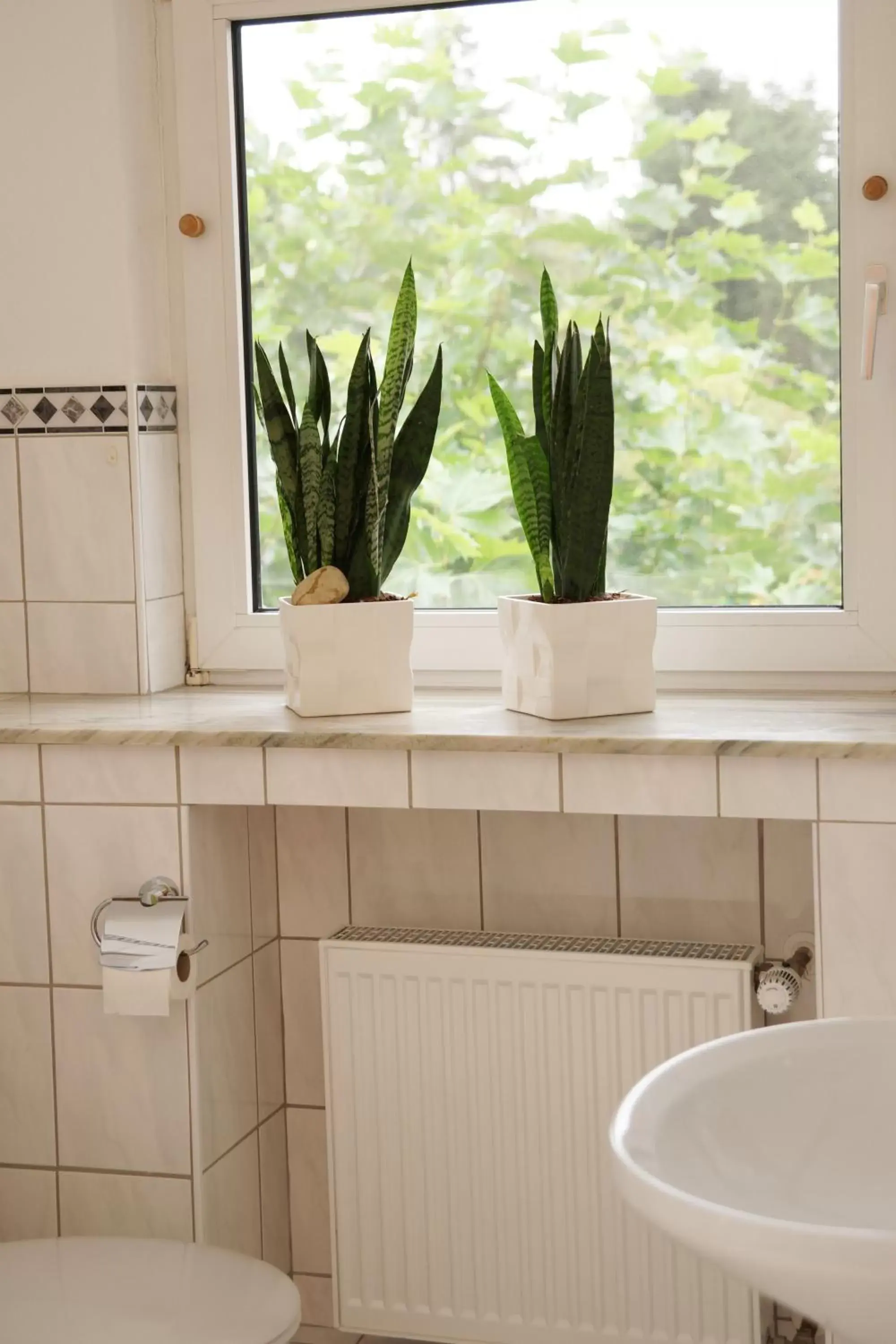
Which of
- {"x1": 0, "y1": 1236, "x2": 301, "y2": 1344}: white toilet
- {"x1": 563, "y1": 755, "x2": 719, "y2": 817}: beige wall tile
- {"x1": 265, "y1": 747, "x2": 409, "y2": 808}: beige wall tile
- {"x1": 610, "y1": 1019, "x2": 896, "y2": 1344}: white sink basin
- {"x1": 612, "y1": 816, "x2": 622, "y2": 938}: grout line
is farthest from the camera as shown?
{"x1": 612, "y1": 816, "x2": 622, "y2": 938}: grout line

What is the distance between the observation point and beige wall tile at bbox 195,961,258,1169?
1961 mm

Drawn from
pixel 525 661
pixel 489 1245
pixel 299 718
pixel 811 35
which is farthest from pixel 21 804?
pixel 811 35

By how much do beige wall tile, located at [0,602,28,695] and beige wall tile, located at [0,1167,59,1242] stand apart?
0.68 meters

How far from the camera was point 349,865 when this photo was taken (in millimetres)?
2174

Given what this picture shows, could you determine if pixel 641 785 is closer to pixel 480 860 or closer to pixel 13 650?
pixel 480 860

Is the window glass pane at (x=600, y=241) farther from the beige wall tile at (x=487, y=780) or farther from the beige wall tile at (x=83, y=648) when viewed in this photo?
the beige wall tile at (x=487, y=780)

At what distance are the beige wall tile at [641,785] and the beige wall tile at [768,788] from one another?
1 cm

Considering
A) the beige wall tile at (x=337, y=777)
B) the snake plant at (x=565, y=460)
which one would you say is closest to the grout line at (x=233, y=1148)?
the beige wall tile at (x=337, y=777)

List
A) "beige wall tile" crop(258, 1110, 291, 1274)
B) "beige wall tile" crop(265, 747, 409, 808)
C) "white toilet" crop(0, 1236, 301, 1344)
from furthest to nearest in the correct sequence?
"beige wall tile" crop(258, 1110, 291, 1274) → "beige wall tile" crop(265, 747, 409, 808) → "white toilet" crop(0, 1236, 301, 1344)

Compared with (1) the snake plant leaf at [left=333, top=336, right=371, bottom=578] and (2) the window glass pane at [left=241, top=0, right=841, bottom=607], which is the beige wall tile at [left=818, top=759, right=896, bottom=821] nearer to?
(2) the window glass pane at [left=241, top=0, right=841, bottom=607]

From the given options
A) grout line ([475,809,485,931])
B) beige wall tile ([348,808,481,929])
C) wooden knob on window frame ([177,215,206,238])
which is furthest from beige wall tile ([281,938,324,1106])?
wooden knob on window frame ([177,215,206,238])

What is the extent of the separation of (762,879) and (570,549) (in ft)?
1.71

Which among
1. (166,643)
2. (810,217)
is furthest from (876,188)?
(166,643)

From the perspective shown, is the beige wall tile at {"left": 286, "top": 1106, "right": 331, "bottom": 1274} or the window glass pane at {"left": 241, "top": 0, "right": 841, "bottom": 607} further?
the beige wall tile at {"left": 286, "top": 1106, "right": 331, "bottom": 1274}
